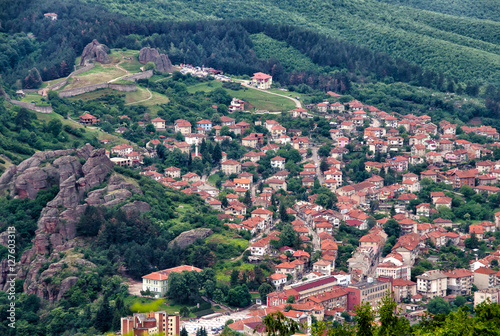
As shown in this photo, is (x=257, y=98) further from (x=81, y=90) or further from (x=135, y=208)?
(x=135, y=208)

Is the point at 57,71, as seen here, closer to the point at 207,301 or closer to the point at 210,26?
the point at 210,26

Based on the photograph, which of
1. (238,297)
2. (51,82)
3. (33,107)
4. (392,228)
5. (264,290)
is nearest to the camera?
(238,297)

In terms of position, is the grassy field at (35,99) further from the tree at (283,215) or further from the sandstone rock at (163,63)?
the tree at (283,215)

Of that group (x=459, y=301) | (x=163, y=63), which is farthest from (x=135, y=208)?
(x=163, y=63)

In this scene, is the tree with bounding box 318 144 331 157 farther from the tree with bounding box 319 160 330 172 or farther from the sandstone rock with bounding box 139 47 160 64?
the sandstone rock with bounding box 139 47 160 64

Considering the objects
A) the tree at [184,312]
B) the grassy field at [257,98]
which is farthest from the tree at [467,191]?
the tree at [184,312]

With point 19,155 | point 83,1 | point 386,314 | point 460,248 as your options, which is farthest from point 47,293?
point 83,1

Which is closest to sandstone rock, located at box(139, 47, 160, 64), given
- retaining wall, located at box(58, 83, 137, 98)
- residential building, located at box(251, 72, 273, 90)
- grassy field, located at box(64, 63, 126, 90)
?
grassy field, located at box(64, 63, 126, 90)
